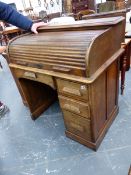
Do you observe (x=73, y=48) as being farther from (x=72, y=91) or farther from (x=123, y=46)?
(x=123, y=46)

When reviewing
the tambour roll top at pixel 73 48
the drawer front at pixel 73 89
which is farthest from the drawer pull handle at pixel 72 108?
the tambour roll top at pixel 73 48

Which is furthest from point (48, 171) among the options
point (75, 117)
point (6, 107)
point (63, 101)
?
point (6, 107)

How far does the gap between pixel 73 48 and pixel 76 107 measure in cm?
49

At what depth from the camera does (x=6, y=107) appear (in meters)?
2.50

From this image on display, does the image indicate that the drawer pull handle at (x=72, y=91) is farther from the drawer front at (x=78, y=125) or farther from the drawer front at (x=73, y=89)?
the drawer front at (x=78, y=125)

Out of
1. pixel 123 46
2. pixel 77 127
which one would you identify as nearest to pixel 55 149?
pixel 77 127

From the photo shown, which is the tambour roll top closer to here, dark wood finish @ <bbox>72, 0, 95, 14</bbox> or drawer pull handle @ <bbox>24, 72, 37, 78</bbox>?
drawer pull handle @ <bbox>24, 72, 37, 78</bbox>

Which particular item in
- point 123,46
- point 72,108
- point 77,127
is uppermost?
point 123,46

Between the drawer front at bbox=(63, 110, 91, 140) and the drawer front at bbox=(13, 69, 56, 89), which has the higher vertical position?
the drawer front at bbox=(13, 69, 56, 89)

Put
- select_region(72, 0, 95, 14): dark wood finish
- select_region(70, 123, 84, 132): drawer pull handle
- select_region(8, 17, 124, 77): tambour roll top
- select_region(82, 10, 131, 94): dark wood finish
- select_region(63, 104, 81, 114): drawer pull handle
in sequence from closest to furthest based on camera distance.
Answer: select_region(8, 17, 124, 77): tambour roll top → select_region(63, 104, 81, 114): drawer pull handle → select_region(70, 123, 84, 132): drawer pull handle → select_region(82, 10, 131, 94): dark wood finish → select_region(72, 0, 95, 14): dark wood finish

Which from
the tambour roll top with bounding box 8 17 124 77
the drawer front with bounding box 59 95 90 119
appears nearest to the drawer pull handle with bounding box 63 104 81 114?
the drawer front with bounding box 59 95 90 119

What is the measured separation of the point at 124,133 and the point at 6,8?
1.80 metres

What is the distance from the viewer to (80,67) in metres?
1.17

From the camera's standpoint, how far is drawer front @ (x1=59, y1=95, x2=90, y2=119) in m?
1.36
